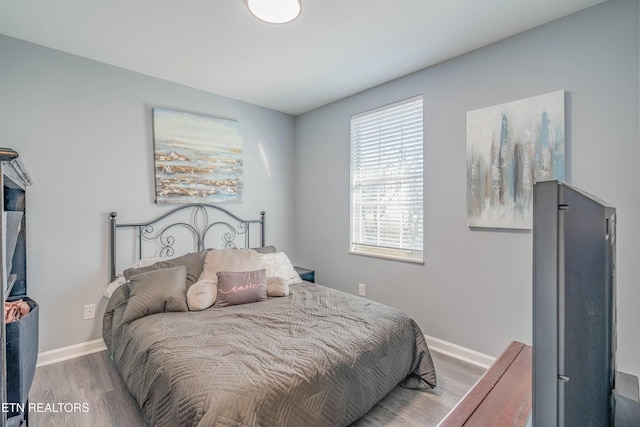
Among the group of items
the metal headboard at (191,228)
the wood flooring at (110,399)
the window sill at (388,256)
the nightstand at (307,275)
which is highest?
the metal headboard at (191,228)

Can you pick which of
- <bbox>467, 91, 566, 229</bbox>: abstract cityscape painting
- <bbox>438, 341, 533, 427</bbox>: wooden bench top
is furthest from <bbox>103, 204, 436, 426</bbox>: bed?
<bbox>467, 91, 566, 229</bbox>: abstract cityscape painting

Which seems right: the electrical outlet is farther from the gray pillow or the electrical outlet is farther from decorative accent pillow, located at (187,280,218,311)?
decorative accent pillow, located at (187,280,218,311)

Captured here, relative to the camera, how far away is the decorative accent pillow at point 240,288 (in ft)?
7.63

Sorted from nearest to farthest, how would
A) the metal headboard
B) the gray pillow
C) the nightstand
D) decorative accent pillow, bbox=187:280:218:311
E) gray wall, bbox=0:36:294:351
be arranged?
decorative accent pillow, bbox=187:280:218:311, gray wall, bbox=0:36:294:351, the gray pillow, the metal headboard, the nightstand

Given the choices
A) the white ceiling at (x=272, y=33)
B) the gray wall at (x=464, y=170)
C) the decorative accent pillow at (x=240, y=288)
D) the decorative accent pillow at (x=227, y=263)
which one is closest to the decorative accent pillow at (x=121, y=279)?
the decorative accent pillow at (x=227, y=263)

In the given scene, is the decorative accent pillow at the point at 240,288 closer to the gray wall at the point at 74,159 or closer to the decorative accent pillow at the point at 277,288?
the decorative accent pillow at the point at 277,288

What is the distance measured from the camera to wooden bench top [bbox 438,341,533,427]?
3.53ft

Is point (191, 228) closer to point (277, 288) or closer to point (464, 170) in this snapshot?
point (277, 288)

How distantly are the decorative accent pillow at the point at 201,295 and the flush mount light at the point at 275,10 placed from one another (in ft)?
6.21

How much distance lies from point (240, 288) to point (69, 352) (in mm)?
1537

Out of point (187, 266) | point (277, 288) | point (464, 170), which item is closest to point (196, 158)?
point (187, 266)

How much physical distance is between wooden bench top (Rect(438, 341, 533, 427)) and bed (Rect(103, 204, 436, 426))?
60cm

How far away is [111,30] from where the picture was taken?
2.15 m

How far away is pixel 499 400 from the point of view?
3.90 feet
